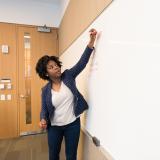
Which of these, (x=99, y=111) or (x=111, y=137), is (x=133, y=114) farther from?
(x=99, y=111)

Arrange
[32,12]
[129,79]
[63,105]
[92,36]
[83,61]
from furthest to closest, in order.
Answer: [32,12], [63,105], [83,61], [92,36], [129,79]

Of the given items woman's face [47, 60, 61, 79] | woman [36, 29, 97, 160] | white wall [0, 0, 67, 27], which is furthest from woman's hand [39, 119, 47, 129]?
white wall [0, 0, 67, 27]

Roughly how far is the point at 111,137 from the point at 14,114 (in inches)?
119

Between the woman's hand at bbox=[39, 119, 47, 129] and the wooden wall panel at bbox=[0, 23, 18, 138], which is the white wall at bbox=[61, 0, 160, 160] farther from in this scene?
the wooden wall panel at bbox=[0, 23, 18, 138]

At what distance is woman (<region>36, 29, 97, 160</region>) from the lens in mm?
1640

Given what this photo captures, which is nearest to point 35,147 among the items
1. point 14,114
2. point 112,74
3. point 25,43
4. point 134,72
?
point 14,114

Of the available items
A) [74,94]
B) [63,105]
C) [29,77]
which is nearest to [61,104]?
[63,105]

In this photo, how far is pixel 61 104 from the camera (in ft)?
5.43

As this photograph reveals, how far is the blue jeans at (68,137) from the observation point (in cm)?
168

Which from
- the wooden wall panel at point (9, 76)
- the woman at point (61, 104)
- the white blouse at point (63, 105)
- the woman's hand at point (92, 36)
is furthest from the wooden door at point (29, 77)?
the woman's hand at point (92, 36)

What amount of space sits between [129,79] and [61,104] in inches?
34.3

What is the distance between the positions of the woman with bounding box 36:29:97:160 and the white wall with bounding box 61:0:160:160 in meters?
0.29

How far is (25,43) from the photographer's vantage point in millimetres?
3777

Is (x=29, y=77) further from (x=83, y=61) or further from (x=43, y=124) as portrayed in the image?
(x=83, y=61)
